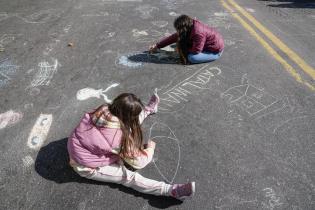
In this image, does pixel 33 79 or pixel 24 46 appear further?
pixel 24 46

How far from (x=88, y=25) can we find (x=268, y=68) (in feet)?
10.4

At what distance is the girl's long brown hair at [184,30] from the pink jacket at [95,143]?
2.06m

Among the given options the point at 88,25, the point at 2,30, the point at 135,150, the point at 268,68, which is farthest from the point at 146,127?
the point at 2,30

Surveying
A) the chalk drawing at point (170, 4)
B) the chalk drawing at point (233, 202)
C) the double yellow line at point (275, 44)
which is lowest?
the chalk drawing at point (233, 202)

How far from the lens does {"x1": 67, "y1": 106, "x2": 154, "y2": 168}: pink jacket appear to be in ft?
8.60

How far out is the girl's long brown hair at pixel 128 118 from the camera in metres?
2.58

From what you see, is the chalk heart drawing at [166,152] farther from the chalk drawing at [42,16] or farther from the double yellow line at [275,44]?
the chalk drawing at [42,16]

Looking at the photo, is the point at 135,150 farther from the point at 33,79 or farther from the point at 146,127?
the point at 33,79

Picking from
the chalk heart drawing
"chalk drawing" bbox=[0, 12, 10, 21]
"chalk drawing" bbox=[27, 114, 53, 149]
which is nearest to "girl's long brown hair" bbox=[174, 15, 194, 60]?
the chalk heart drawing

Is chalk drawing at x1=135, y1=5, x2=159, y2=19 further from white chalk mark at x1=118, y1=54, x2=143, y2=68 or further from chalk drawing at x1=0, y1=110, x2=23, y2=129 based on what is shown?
chalk drawing at x1=0, y1=110, x2=23, y2=129

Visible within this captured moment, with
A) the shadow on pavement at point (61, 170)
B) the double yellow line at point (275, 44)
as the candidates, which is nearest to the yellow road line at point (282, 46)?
the double yellow line at point (275, 44)

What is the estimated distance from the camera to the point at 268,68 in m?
4.41

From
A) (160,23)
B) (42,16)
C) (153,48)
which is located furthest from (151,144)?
(42,16)

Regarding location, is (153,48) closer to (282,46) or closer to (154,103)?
(154,103)
